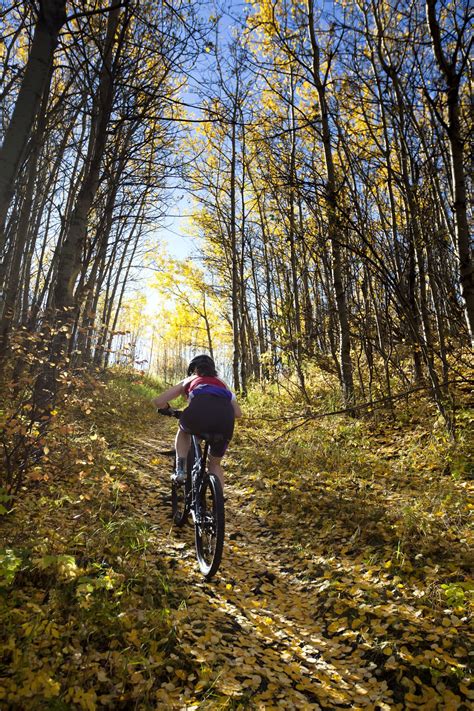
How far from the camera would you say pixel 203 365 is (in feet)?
13.8

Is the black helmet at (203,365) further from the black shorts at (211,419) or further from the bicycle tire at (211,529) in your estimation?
the bicycle tire at (211,529)

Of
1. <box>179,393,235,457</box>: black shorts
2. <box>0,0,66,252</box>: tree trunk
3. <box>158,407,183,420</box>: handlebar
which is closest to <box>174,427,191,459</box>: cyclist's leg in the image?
<box>158,407,183,420</box>: handlebar

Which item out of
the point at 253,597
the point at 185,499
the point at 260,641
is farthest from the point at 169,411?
the point at 260,641

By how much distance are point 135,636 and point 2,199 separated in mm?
3364

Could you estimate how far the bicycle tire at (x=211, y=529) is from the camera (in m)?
3.38

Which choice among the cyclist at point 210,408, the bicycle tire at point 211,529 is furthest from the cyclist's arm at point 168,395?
the bicycle tire at point 211,529

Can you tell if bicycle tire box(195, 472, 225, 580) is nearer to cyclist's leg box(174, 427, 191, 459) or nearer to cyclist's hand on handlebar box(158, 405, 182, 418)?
cyclist's leg box(174, 427, 191, 459)

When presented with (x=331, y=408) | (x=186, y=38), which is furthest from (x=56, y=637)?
(x=331, y=408)

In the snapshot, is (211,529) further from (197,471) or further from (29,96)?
(29,96)

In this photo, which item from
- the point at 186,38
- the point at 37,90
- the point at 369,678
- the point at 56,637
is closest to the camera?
the point at 56,637

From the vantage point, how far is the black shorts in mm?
3789

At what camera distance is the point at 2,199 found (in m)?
3.12

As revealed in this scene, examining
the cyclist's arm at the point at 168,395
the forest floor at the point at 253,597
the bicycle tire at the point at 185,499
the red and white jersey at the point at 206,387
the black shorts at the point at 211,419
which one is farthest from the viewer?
the bicycle tire at the point at 185,499

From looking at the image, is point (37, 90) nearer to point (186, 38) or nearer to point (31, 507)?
point (186, 38)
